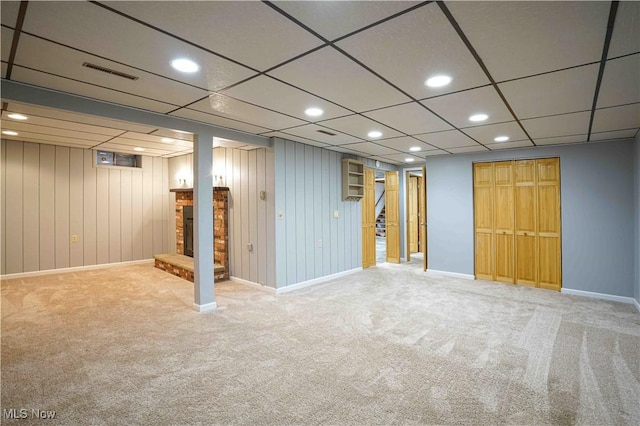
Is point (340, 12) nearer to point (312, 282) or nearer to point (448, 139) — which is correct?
point (448, 139)

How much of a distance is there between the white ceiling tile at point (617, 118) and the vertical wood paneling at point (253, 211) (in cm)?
448

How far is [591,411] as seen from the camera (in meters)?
2.18

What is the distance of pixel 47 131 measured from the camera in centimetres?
481

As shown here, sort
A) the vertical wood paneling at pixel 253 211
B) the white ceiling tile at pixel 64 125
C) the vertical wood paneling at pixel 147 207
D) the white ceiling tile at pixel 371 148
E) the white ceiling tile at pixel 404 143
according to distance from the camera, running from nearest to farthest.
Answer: the white ceiling tile at pixel 64 125
the white ceiling tile at pixel 404 143
the vertical wood paneling at pixel 253 211
the white ceiling tile at pixel 371 148
the vertical wood paneling at pixel 147 207

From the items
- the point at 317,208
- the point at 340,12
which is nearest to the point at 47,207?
the point at 317,208

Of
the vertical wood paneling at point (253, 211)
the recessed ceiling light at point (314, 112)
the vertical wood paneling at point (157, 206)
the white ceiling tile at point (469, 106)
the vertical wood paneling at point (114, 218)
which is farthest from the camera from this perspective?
the vertical wood paneling at point (157, 206)

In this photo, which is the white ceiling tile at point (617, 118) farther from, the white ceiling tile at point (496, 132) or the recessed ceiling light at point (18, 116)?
the recessed ceiling light at point (18, 116)

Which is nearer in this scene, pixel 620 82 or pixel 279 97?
pixel 620 82

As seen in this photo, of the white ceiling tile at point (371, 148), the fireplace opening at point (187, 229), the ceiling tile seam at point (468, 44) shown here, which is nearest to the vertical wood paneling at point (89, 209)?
the fireplace opening at point (187, 229)

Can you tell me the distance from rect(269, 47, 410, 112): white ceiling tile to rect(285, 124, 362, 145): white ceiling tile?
3.61ft

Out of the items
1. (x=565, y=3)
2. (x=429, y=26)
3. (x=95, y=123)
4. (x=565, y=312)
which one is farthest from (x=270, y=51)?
(x=565, y=312)

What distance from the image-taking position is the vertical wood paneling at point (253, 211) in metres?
5.36

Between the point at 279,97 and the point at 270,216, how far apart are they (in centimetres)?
232

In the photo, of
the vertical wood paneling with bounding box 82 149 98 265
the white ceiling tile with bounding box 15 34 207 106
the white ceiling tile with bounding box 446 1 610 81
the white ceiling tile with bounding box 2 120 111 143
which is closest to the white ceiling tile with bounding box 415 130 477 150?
the white ceiling tile with bounding box 446 1 610 81
